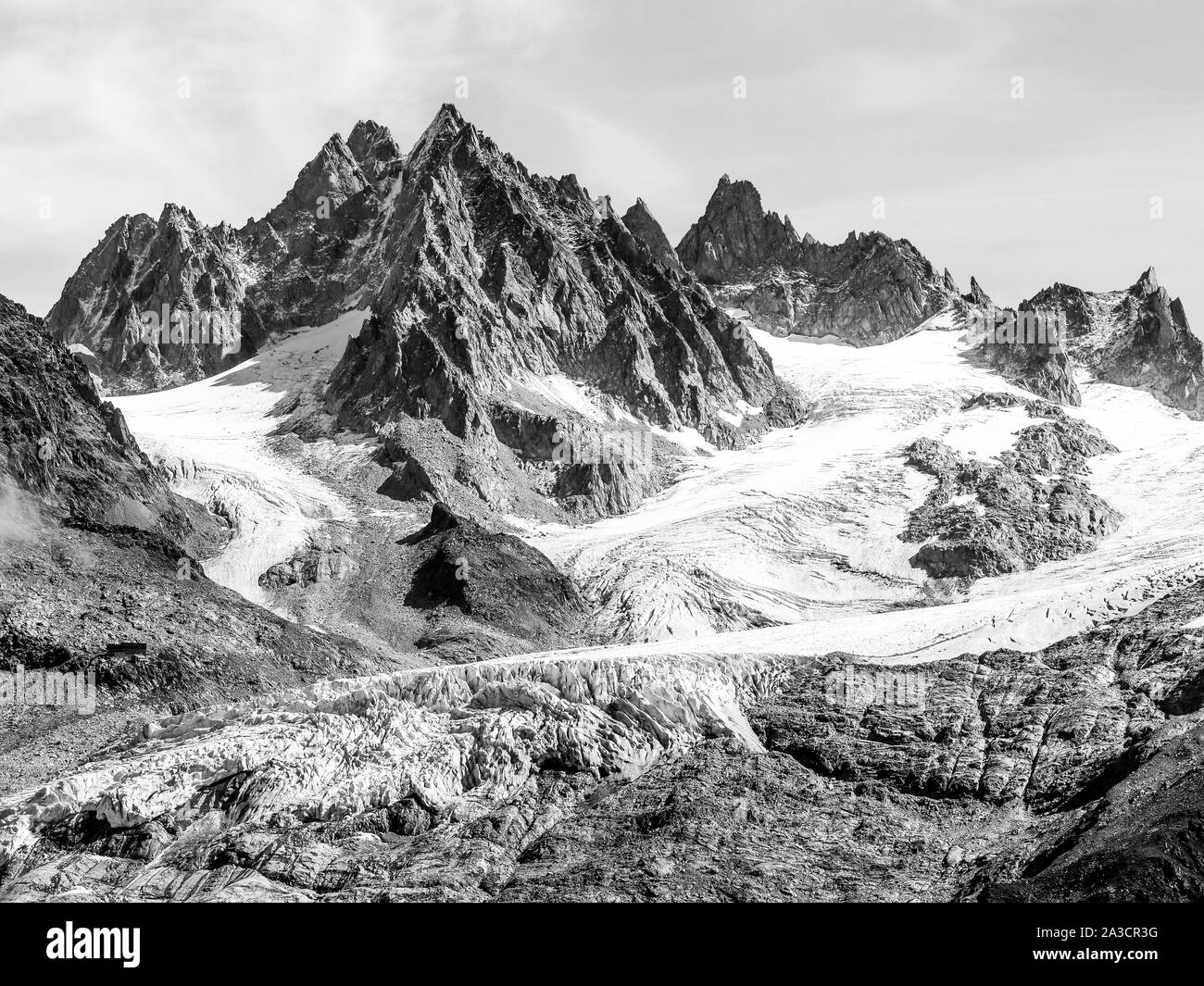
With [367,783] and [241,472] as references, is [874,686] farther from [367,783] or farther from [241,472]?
[241,472]

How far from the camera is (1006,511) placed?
15375 cm

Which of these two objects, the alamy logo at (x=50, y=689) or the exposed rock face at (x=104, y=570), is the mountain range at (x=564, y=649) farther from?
the alamy logo at (x=50, y=689)

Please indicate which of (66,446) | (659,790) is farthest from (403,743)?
(66,446)

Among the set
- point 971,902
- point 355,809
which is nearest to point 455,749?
point 355,809

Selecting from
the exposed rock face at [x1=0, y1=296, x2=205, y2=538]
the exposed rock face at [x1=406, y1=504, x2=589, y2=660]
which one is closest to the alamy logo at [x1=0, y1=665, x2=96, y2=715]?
the exposed rock face at [x1=0, y1=296, x2=205, y2=538]

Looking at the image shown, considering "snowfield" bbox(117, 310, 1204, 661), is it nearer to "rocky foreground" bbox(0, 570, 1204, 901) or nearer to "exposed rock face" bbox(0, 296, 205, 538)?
"exposed rock face" bbox(0, 296, 205, 538)

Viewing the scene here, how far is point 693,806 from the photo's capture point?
5416 centimetres

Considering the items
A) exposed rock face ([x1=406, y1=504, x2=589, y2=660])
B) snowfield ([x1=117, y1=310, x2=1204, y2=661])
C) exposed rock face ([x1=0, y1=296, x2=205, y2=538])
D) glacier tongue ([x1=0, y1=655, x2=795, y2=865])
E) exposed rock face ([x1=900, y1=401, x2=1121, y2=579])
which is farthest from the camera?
exposed rock face ([x1=900, y1=401, x2=1121, y2=579])
